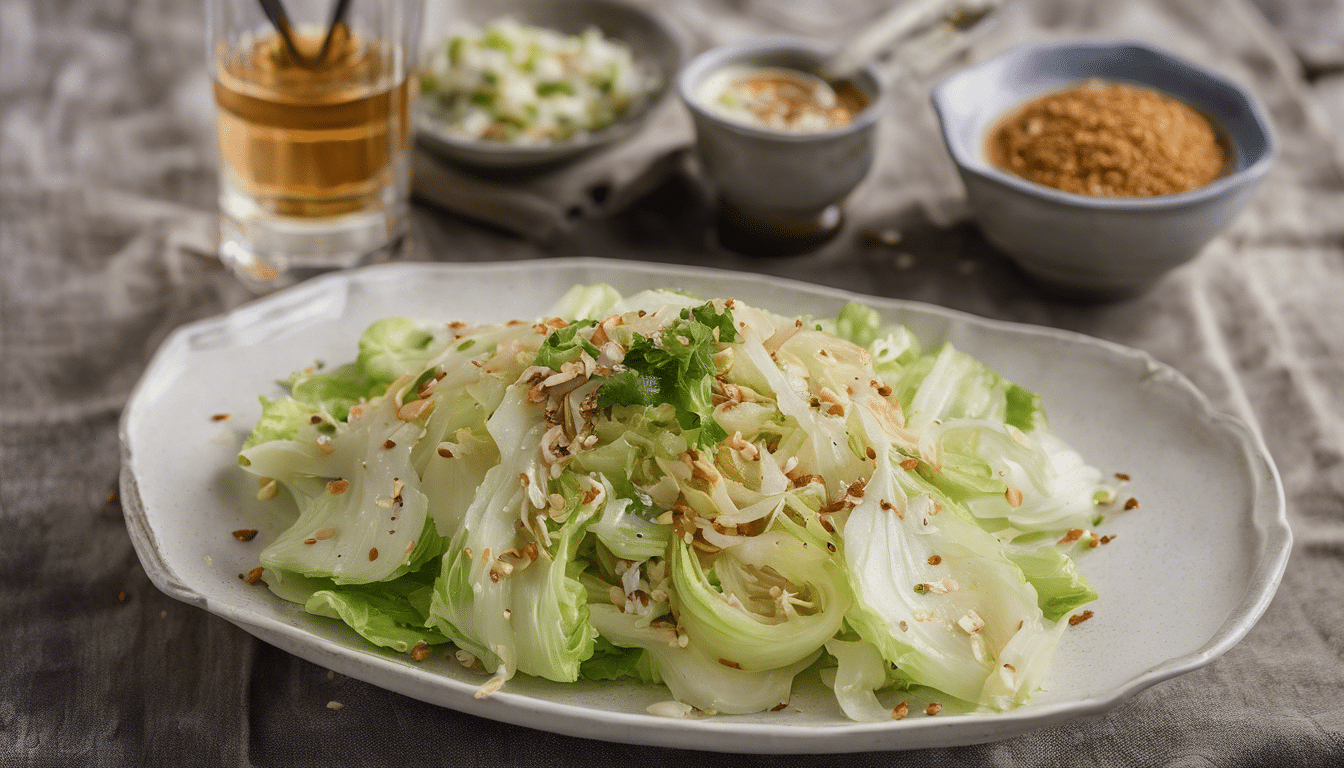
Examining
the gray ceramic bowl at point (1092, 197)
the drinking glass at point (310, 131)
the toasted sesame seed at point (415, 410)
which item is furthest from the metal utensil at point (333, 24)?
the gray ceramic bowl at point (1092, 197)

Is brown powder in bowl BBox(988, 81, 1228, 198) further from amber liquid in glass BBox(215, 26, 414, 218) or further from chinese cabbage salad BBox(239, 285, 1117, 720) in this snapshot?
amber liquid in glass BBox(215, 26, 414, 218)

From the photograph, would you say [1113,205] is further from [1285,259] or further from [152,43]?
[152,43]

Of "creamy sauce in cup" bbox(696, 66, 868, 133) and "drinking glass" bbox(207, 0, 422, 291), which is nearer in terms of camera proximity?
"drinking glass" bbox(207, 0, 422, 291)

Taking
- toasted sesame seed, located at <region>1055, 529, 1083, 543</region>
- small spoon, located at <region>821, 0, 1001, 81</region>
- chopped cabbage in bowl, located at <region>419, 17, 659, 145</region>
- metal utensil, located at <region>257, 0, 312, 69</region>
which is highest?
metal utensil, located at <region>257, 0, 312, 69</region>

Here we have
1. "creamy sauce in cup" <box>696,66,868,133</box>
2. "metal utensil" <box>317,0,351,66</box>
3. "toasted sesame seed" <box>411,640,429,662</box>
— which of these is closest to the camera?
"toasted sesame seed" <box>411,640,429,662</box>

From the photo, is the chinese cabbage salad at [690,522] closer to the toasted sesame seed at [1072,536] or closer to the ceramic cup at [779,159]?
the toasted sesame seed at [1072,536]

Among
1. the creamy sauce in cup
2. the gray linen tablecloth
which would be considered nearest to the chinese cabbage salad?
the gray linen tablecloth

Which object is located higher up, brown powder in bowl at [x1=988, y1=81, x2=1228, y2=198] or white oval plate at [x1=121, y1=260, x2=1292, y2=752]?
brown powder in bowl at [x1=988, y1=81, x2=1228, y2=198]
